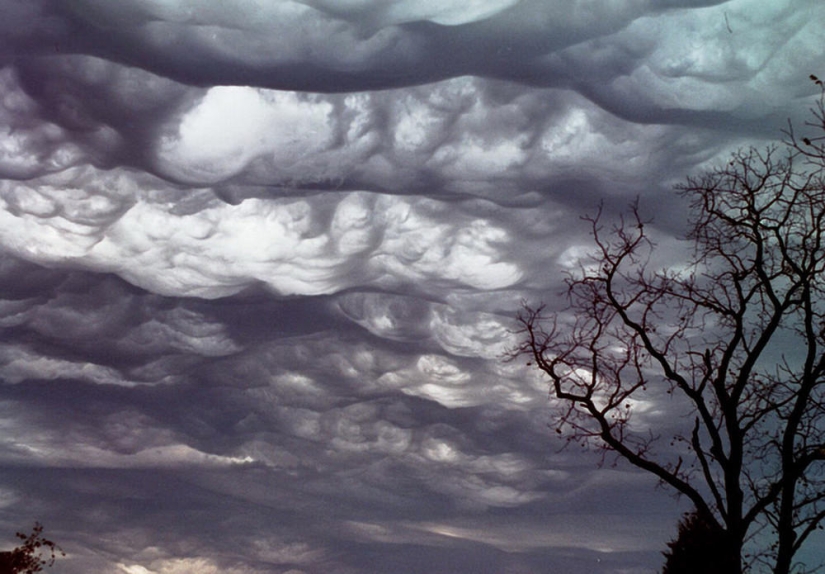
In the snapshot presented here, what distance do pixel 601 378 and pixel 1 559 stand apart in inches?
1451

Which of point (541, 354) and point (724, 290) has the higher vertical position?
point (724, 290)

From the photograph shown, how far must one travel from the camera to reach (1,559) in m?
38.7

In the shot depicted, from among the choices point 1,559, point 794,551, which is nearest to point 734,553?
point 794,551

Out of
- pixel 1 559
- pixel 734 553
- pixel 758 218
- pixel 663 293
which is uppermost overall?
pixel 758 218

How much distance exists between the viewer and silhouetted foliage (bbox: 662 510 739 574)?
14820mm

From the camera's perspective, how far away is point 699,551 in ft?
51.8

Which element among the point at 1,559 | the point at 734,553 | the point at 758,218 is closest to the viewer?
the point at 734,553

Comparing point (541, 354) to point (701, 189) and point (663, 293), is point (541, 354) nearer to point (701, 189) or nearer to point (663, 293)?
point (663, 293)

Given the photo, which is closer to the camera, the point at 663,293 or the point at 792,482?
the point at 792,482

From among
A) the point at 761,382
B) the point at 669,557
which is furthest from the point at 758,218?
the point at 669,557

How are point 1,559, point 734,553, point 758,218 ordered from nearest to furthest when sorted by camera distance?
point 734,553 < point 758,218 < point 1,559

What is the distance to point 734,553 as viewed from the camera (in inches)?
573

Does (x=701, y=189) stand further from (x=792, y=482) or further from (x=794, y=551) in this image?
(x=794, y=551)

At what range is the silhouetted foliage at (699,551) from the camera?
14.8 meters
